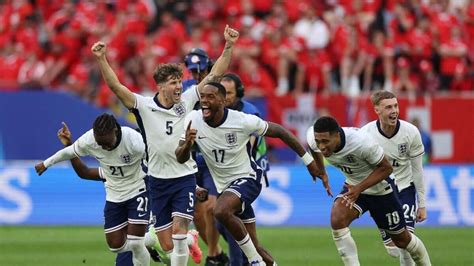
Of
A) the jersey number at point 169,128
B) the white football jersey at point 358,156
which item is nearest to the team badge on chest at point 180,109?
the jersey number at point 169,128

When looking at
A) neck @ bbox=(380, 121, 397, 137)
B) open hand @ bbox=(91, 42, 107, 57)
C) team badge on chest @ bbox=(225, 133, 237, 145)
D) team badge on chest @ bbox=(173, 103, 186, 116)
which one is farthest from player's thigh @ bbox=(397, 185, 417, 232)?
open hand @ bbox=(91, 42, 107, 57)

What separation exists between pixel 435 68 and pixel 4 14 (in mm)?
10565

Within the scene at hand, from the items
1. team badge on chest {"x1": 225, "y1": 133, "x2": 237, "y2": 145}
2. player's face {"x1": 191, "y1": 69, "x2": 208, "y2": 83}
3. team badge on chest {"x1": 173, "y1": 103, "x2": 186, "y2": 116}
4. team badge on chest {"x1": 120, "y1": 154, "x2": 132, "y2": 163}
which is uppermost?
player's face {"x1": 191, "y1": 69, "x2": 208, "y2": 83}

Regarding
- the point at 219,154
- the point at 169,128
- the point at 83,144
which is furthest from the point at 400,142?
the point at 83,144

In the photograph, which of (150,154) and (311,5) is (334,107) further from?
(150,154)

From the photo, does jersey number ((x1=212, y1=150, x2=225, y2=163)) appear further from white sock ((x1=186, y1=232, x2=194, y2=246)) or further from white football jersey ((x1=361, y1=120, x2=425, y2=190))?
white football jersey ((x1=361, y1=120, x2=425, y2=190))

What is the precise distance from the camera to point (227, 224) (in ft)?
44.2

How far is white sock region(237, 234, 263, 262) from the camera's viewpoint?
13.6m

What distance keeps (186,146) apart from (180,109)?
1.05 m

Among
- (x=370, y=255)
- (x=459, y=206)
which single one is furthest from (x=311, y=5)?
(x=370, y=255)

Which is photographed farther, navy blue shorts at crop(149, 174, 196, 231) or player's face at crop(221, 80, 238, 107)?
player's face at crop(221, 80, 238, 107)

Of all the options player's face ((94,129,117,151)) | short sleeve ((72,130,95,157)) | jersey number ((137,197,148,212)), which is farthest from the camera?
jersey number ((137,197,148,212))

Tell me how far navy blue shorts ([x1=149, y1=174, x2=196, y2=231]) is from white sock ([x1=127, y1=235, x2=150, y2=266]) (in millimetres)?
261

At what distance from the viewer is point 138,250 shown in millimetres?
13852
